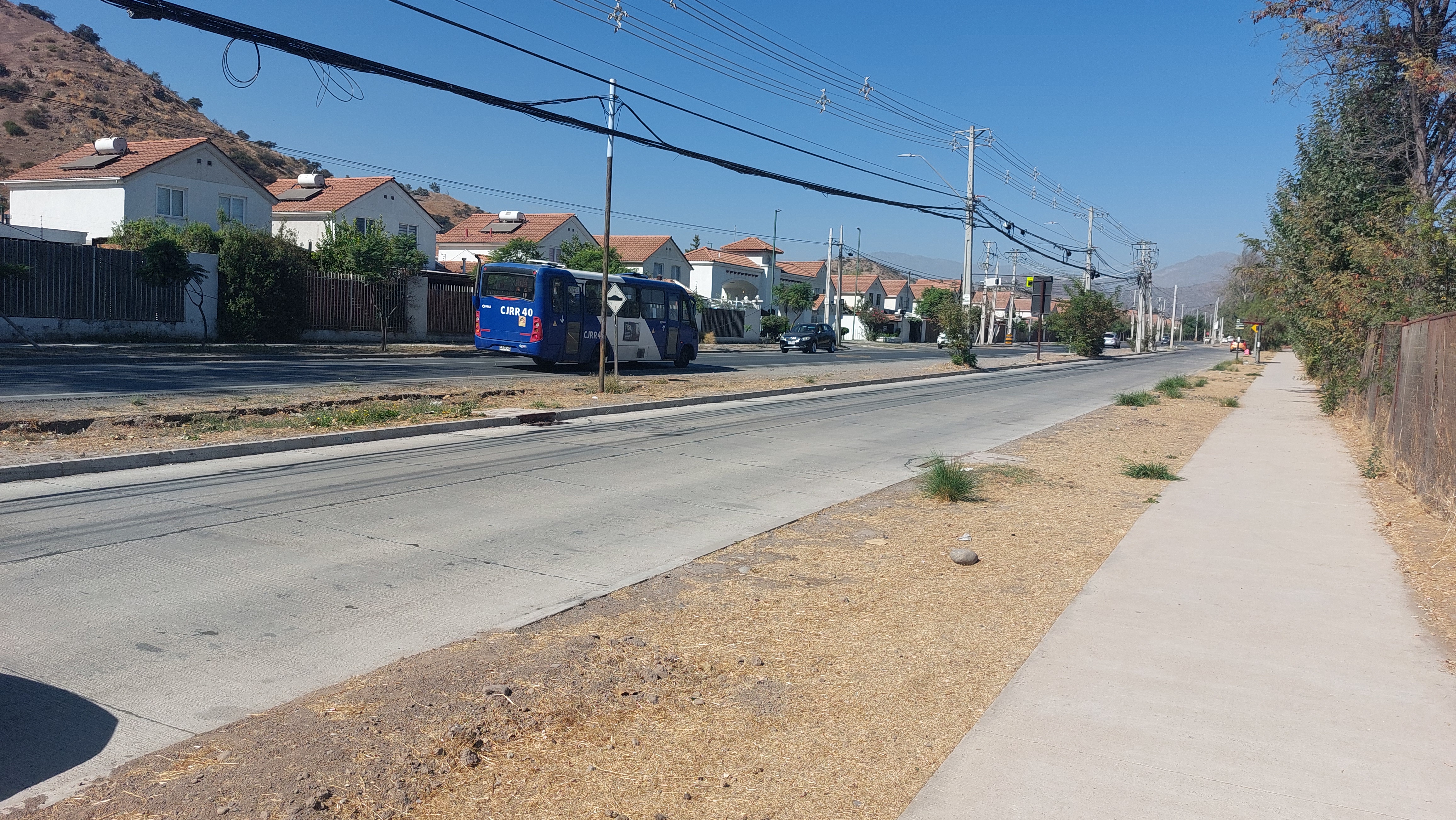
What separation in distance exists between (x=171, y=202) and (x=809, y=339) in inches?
1200

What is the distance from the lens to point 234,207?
143 feet

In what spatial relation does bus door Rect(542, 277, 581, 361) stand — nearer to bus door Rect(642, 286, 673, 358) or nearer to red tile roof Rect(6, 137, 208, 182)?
bus door Rect(642, 286, 673, 358)

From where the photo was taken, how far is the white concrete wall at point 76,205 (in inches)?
1556

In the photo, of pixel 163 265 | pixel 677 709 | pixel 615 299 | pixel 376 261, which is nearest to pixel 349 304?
pixel 376 261

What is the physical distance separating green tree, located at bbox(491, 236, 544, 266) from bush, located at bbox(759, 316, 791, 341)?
19.3 m

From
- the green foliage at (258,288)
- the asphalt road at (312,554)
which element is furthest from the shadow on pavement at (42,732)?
the green foliage at (258,288)

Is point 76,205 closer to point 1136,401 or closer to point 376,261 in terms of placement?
point 376,261

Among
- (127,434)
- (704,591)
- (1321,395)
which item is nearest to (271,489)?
(127,434)

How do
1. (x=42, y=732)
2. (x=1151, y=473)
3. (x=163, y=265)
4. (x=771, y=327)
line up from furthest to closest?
(x=771, y=327), (x=163, y=265), (x=1151, y=473), (x=42, y=732)

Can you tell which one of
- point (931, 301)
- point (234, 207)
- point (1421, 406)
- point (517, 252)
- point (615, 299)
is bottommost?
point (1421, 406)

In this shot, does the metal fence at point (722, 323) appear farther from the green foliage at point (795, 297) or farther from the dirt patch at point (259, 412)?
the dirt patch at point (259, 412)

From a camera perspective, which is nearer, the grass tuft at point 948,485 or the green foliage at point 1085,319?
the grass tuft at point 948,485

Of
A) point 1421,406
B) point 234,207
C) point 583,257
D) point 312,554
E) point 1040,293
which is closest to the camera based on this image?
point 312,554

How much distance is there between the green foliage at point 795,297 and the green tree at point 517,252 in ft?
94.5
